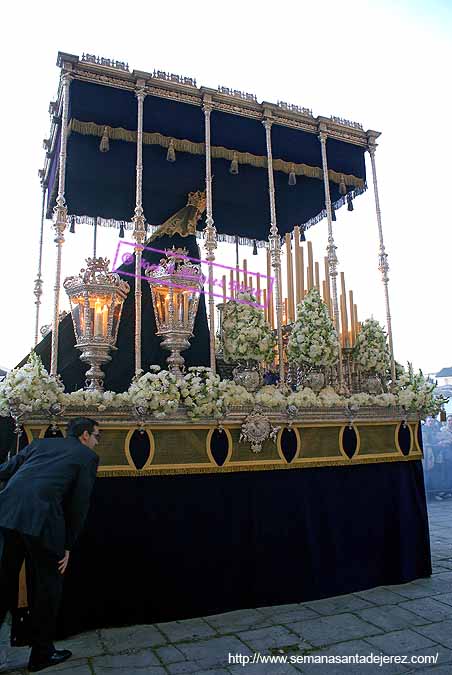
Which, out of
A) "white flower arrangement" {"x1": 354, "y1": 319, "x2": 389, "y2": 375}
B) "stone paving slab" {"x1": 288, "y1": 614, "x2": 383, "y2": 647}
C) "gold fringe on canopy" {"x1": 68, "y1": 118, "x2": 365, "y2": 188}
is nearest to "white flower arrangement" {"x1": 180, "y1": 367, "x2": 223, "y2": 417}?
"stone paving slab" {"x1": 288, "y1": 614, "x2": 383, "y2": 647}

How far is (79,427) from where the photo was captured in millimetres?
4004

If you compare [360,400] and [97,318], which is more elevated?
[97,318]

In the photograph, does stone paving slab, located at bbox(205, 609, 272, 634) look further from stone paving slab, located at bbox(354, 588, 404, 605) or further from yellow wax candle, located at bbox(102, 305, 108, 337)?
yellow wax candle, located at bbox(102, 305, 108, 337)

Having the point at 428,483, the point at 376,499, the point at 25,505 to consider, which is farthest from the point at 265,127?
the point at 428,483

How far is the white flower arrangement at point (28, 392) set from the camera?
417 cm

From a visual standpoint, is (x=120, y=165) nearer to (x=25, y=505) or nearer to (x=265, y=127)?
(x=265, y=127)

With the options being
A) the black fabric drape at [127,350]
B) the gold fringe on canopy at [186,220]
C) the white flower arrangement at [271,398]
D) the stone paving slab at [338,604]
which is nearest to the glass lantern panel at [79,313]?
the black fabric drape at [127,350]

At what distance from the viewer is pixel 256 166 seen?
23.3 feet

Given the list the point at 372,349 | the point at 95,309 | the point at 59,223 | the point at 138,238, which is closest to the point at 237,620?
the point at 95,309

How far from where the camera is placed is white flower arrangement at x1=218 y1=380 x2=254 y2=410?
4.88 meters

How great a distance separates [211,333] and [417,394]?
8.60 ft

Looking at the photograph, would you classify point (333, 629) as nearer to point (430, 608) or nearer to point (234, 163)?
point (430, 608)

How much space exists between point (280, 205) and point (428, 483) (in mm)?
8458

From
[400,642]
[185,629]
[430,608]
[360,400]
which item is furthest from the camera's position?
[360,400]
